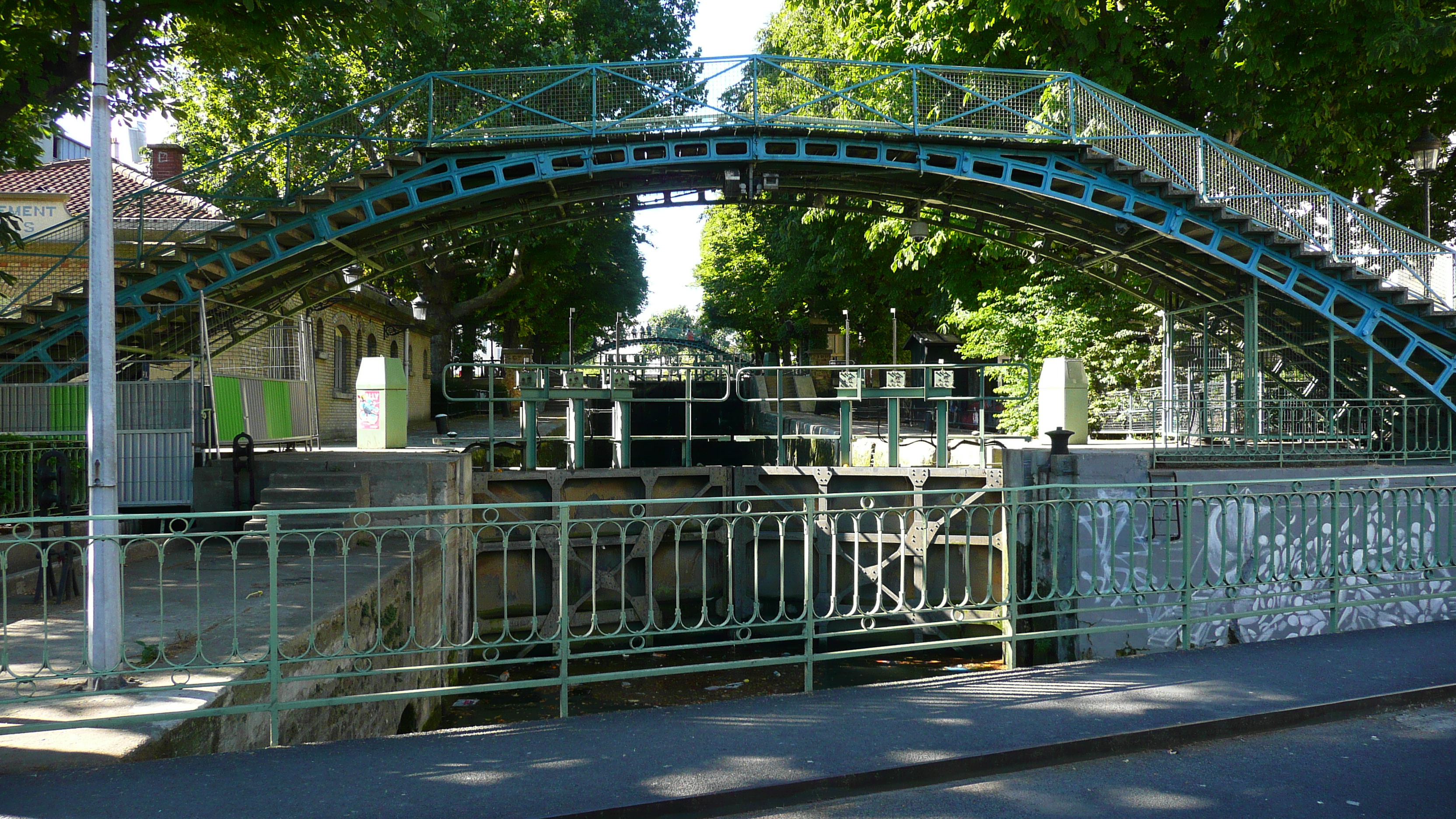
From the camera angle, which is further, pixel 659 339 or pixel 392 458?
pixel 659 339

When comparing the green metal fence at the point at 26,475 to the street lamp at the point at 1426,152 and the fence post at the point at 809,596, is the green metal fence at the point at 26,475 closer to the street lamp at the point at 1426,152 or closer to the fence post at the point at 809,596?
the fence post at the point at 809,596

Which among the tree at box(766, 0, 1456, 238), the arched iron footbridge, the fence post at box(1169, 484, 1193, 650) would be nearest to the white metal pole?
the fence post at box(1169, 484, 1193, 650)

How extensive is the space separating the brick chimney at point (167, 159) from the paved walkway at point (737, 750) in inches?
1146

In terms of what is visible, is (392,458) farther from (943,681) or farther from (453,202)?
(943,681)

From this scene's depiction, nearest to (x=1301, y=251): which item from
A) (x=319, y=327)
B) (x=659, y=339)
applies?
(x=319, y=327)

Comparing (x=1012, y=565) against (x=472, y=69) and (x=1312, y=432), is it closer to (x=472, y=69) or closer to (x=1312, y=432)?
(x=1312, y=432)

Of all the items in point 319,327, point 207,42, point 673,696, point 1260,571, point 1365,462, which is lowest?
point 673,696

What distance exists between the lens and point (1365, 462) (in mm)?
13586

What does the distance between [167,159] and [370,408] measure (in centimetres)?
1941

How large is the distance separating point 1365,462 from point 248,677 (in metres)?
14.4

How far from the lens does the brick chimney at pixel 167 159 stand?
28.5m

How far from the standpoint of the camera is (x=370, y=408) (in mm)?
14977

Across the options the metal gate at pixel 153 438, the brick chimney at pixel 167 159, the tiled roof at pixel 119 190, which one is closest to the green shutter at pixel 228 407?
the metal gate at pixel 153 438

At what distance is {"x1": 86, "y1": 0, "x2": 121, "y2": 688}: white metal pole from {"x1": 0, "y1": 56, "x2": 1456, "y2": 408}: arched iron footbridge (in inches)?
365
